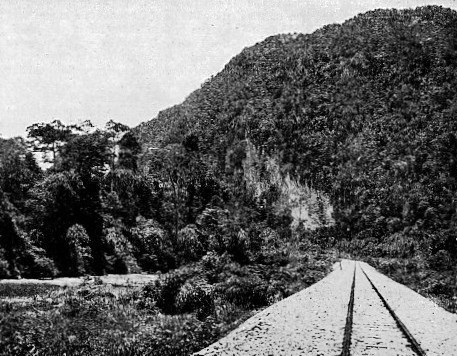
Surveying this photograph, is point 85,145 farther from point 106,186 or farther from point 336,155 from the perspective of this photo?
point 336,155

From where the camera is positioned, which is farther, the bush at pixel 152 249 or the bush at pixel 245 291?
the bush at pixel 152 249

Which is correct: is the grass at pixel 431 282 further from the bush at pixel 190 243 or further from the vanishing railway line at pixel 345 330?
the bush at pixel 190 243

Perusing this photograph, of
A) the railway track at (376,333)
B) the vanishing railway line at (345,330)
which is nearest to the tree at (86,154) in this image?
the vanishing railway line at (345,330)

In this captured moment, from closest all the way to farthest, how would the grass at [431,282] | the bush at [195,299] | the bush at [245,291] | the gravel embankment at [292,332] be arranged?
the gravel embankment at [292,332], the bush at [195,299], the bush at [245,291], the grass at [431,282]

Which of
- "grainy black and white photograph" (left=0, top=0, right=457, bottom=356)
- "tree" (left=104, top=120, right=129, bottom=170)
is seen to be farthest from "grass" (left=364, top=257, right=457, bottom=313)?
"tree" (left=104, top=120, right=129, bottom=170)

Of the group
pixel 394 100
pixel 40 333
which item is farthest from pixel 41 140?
pixel 394 100
